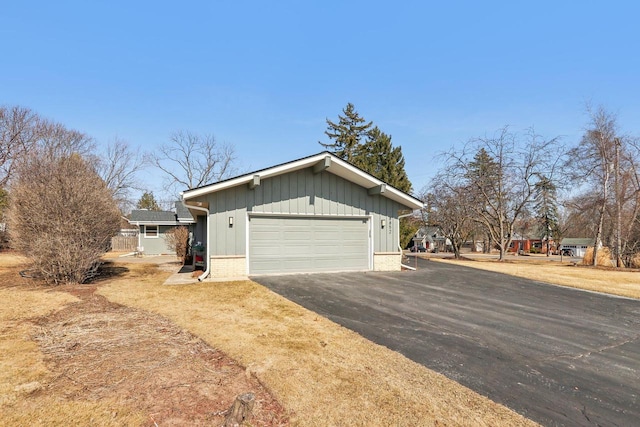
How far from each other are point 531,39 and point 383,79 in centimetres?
667

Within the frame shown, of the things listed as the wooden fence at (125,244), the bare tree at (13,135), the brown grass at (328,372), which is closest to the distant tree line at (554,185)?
the brown grass at (328,372)

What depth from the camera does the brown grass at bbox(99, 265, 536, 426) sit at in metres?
2.60

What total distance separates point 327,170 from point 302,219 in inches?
78.5

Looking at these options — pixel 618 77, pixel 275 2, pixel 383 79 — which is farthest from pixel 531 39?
pixel 275 2

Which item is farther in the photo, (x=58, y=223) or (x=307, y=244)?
(x=307, y=244)

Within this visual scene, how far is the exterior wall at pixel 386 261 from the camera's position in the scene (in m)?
12.1

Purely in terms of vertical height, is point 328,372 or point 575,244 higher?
point 328,372

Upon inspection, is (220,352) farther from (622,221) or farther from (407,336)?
(622,221)

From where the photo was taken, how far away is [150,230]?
979 inches

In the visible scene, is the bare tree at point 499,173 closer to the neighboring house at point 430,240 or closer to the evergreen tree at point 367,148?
the evergreen tree at point 367,148

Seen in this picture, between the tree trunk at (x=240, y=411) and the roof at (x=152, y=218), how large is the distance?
24316 mm

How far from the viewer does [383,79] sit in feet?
53.2

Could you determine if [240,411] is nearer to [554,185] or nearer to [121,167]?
[554,185]

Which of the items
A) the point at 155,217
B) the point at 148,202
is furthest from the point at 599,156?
the point at 148,202
